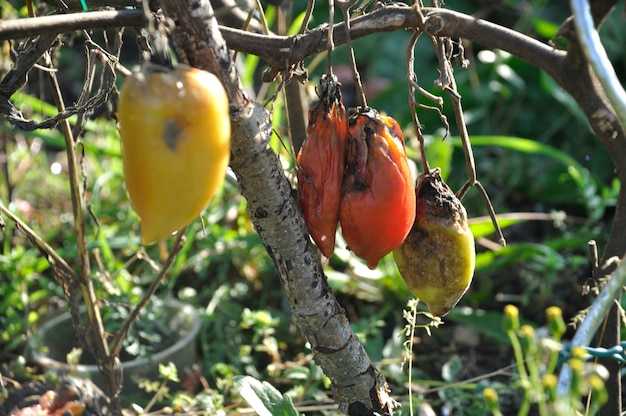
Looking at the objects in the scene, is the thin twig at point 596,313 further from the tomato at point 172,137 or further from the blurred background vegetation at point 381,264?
the blurred background vegetation at point 381,264

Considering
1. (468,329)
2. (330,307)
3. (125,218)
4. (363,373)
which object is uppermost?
(330,307)

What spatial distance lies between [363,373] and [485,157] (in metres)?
1.64

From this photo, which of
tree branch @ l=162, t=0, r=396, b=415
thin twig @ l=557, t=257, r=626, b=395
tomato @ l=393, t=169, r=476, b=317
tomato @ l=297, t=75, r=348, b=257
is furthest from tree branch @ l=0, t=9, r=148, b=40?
thin twig @ l=557, t=257, r=626, b=395

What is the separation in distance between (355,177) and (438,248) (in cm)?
14

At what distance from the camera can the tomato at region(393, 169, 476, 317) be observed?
0.96 metres

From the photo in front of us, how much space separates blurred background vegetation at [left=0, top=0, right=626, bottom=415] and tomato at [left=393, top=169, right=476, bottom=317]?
1.17 feet

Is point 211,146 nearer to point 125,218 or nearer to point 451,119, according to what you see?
point 125,218

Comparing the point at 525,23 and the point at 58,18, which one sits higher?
the point at 58,18

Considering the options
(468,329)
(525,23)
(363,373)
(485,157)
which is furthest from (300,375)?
(525,23)

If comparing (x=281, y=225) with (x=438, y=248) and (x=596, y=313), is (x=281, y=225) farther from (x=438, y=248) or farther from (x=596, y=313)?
(x=596, y=313)

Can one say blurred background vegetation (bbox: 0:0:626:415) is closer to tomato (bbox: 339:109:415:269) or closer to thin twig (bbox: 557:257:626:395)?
tomato (bbox: 339:109:415:269)

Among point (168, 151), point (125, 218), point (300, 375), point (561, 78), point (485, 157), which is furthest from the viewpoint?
point (485, 157)

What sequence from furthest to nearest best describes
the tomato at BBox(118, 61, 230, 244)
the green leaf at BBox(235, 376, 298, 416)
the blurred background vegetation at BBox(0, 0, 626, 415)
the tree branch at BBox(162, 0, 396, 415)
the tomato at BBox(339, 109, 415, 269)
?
the blurred background vegetation at BBox(0, 0, 626, 415), the green leaf at BBox(235, 376, 298, 416), the tomato at BBox(339, 109, 415, 269), the tree branch at BBox(162, 0, 396, 415), the tomato at BBox(118, 61, 230, 244)

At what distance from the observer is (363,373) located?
104 centimetres
